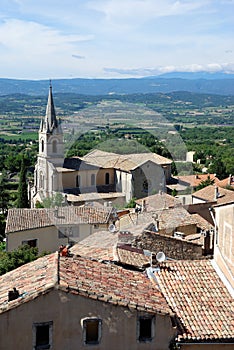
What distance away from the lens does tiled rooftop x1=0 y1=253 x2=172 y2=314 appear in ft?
23.0

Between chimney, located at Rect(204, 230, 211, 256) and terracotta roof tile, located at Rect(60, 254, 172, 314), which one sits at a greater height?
terracotta roof tile, located at Rect(60, 254, 172, 314)

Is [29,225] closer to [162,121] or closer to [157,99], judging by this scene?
[162,121]

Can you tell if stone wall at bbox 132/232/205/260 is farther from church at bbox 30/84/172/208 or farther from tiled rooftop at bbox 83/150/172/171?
tiled rooftop at bbox 83/150/172/171

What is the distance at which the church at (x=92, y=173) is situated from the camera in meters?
24.5

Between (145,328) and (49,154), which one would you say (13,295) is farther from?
(49,154)

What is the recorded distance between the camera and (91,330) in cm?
710

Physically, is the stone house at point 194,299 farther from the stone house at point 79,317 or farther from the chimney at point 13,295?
the chimney at point 13,295

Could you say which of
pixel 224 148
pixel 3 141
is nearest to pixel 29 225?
pixel 224 148

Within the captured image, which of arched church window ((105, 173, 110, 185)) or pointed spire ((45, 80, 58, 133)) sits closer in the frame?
arched church window ((105, 173, 110, 185))

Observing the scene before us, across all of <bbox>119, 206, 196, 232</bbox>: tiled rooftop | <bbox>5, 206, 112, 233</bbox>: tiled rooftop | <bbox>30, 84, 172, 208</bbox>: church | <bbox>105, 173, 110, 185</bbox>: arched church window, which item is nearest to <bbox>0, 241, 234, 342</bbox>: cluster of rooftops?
<bbox>119, 206, 196, 232</bbox>: tiled rooftop

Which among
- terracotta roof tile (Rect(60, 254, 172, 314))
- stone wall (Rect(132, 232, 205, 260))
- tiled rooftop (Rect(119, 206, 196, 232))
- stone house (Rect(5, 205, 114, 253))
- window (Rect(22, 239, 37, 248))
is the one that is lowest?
window (Rect(22, 239, 37, 248))

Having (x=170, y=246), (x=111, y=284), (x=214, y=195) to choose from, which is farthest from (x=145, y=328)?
(x=214, y=195)

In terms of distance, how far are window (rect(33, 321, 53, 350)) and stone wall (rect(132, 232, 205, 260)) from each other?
6034 millimetres

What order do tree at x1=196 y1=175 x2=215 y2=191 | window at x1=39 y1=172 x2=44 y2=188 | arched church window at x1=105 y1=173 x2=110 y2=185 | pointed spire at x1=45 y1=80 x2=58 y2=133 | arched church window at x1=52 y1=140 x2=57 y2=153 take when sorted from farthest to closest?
1. tree at x1=196 y1=175 x2=215 y2=191
2. pointed spire at x1=45 y1=80 x2=58 y2=133
3. arched church window at x1=52 y1=140 x2=57 y2=153
4. window at x1=39 y1=172 x2=44 y2=188
5. arched church window at x1=105 y1=173 x2=110 y2=185
